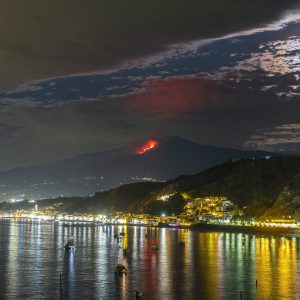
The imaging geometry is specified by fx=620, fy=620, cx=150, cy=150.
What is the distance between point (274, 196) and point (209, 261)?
5485 inches

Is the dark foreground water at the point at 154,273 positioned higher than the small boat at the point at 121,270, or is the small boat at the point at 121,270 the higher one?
the small boat at the point at 121,270

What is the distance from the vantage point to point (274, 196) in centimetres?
19825

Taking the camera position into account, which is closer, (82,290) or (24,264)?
(82,290)

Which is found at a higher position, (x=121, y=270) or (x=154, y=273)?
(x=121, y=270)

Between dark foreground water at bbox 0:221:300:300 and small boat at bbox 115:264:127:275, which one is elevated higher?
small boat at bbox 115:264:127:275

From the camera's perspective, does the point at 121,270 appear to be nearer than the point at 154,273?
Yes

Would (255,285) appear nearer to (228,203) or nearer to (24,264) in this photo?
(24,264)

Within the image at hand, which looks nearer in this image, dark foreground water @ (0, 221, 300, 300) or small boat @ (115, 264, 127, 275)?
dark foreground water @ (0, 221, 300, 300)

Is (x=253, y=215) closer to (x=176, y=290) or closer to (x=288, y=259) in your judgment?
(x=288, y=259)

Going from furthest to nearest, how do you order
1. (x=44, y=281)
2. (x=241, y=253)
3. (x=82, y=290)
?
(x=241, y=253), (x=44, y=281), (x=82, y=290)

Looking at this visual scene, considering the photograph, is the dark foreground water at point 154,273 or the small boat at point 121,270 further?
the small boat at point 121,270

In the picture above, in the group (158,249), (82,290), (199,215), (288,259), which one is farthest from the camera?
(199,215)

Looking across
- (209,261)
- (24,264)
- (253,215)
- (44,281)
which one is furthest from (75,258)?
(253,215)

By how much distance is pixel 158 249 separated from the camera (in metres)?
78.2
